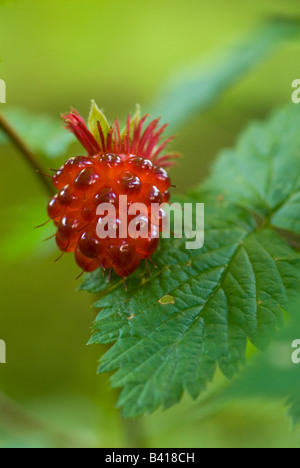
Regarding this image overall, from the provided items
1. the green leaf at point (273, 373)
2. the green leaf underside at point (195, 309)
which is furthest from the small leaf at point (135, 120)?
the green leaf at point (273, 373)

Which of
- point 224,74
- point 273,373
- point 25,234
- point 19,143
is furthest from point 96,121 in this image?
point 224,74

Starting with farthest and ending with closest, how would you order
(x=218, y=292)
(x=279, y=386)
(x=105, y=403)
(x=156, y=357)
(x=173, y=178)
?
(x=173, y=178)
(x=105, y=403)
(x=218, y=292)
(x=156, y=357)
(x=279, y=386)

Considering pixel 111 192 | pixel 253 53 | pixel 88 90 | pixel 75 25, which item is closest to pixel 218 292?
pixel 111 192

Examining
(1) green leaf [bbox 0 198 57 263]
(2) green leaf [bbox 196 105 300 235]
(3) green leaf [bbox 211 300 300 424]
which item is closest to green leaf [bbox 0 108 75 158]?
(1) green leaf [bbox 0 198 57 263]

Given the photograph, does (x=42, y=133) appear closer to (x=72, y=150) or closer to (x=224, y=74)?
(x=224, y=74)

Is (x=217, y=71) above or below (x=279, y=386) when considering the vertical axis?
above

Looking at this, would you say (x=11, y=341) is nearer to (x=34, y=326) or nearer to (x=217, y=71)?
(x=34, y=326)

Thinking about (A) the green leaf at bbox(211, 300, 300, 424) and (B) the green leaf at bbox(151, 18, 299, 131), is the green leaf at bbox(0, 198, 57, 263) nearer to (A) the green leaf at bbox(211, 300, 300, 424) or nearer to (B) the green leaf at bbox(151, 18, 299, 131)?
(B) the green leaf at bbox(151, 18, 299, 131)
